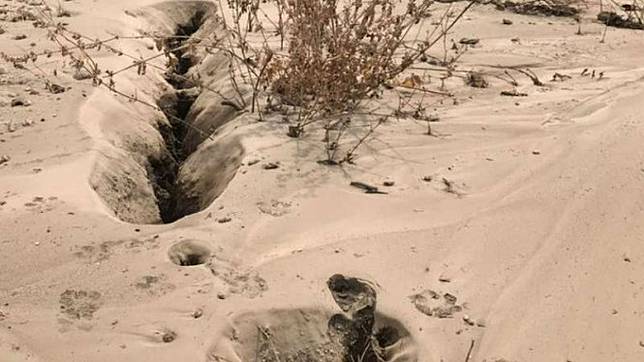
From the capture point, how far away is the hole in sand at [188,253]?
235cm

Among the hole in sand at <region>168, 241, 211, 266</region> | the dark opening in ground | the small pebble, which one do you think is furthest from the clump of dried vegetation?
the small pebble

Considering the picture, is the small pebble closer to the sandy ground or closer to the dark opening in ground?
the sandy ground

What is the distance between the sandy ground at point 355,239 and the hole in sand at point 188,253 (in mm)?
12

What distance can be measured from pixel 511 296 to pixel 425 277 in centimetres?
27

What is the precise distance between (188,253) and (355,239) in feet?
1.87

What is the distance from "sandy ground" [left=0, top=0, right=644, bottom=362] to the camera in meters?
2.04

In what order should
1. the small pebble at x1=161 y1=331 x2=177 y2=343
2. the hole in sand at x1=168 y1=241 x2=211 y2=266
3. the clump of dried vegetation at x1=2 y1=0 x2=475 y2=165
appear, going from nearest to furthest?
the small pebble at x1=161 y1=331 x2=177 y2=343, the hole in sand at x1=168 y1=241 x2=211 y2=266, the clump of dried vegetation at x1=2 y1=0 x2=475 y2=165

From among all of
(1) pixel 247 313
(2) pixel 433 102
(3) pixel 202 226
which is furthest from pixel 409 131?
(1) pixel 247 313

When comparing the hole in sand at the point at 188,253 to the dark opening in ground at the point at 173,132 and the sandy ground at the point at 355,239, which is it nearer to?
the sandy ground at the point at 355,239

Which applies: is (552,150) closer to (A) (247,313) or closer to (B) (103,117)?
(A) (247,313)

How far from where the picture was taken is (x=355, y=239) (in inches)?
96.0

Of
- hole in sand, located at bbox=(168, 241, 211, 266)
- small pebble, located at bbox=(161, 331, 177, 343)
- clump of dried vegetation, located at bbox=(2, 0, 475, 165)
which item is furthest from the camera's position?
clump of dried vegetation, located at bbox=(2, 0, 475, 165)

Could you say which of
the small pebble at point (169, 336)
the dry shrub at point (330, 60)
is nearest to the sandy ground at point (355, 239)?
the small pebble at point (169, 336)

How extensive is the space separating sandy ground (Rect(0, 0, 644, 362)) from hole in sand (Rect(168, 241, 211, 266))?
0.04ft
